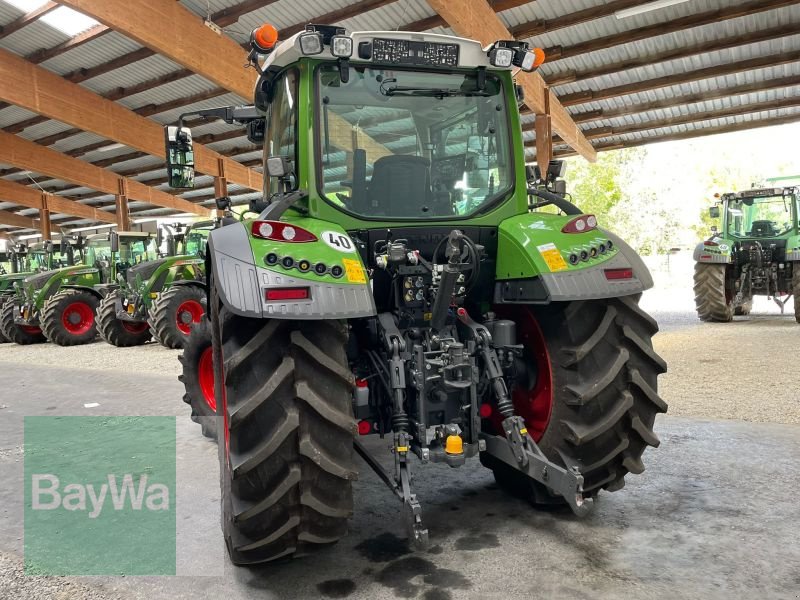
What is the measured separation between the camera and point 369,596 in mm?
2373

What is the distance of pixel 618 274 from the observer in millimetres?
2920

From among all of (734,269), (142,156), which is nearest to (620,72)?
(734,269)

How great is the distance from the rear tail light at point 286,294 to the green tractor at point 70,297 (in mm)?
11284

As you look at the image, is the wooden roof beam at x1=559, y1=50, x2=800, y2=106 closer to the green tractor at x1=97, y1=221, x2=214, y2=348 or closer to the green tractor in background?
the green tractor at x1=97, y1=221, x2=214, y2=348

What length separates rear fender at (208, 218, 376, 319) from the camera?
7.80 feet

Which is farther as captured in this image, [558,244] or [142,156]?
[142,156]

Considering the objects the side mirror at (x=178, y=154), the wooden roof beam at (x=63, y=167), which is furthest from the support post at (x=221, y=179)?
the side mirror at (x=178, y=154)

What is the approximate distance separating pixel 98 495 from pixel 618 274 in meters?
3.07

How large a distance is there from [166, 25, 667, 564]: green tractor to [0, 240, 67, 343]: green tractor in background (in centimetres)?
1514

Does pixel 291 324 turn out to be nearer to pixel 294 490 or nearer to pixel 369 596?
pixel 294 490

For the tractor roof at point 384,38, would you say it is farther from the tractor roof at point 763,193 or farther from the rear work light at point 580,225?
the tractor roof at point 763,193

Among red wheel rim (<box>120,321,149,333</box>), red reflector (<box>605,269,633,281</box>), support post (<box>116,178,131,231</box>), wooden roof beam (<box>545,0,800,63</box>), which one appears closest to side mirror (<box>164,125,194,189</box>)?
red reflector (<box>605,269,633,281</box>)

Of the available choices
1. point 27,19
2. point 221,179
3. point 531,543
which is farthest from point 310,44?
point 221,179

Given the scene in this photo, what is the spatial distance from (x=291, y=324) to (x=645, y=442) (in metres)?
1.71
